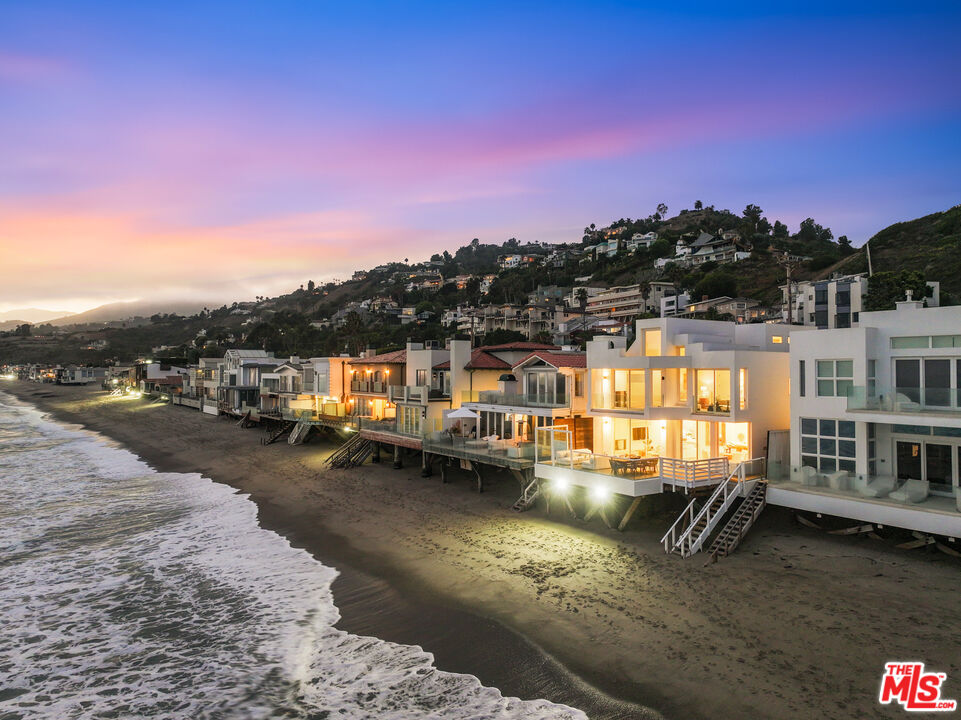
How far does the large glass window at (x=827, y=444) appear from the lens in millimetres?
19047

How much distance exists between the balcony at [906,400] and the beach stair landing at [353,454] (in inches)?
1084

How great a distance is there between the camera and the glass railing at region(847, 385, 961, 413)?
17.3m


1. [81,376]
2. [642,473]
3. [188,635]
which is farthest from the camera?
[81,376]

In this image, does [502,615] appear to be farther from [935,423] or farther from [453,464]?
[453,464]

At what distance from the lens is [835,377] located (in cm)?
1948

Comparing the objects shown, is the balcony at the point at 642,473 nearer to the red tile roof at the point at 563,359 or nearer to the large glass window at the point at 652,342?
the large glass window at the point at 652,342

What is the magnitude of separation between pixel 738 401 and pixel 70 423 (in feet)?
283

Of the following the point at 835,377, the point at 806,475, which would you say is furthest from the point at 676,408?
the point at 835,377

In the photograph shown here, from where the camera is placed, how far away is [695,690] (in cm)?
1175

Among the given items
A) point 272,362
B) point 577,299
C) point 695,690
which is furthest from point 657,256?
point 695,690

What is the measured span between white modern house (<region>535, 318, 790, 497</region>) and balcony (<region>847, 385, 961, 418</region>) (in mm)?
3968

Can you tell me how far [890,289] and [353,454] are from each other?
55.3 m

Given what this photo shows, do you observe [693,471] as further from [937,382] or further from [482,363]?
[482,363]

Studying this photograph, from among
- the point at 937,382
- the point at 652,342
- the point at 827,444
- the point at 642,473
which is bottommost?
the point at 642,473
